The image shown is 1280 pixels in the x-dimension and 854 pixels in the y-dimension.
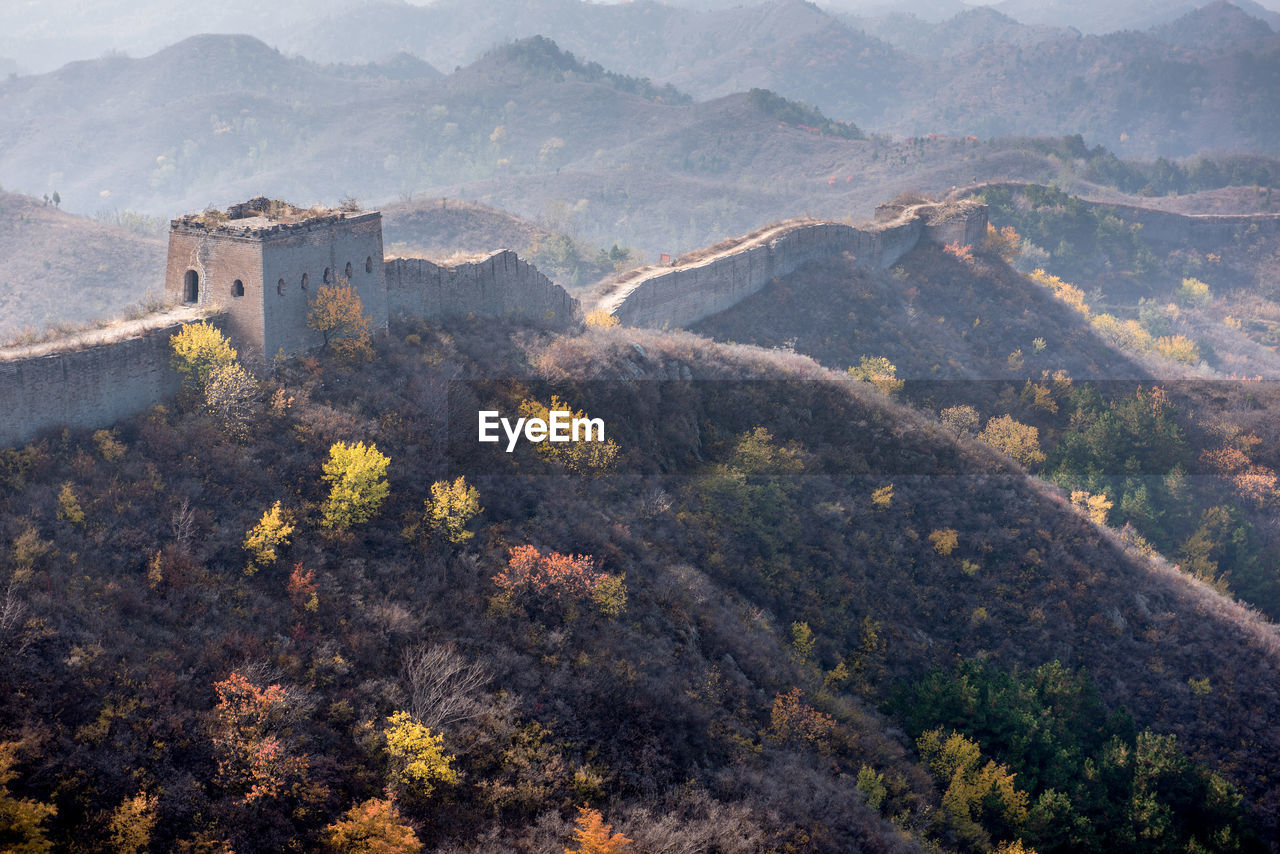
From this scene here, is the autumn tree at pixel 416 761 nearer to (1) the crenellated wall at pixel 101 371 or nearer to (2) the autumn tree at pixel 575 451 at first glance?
(1) the crenellated wall at pixel 101 371

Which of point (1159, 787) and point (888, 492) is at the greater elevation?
point (888, 492)

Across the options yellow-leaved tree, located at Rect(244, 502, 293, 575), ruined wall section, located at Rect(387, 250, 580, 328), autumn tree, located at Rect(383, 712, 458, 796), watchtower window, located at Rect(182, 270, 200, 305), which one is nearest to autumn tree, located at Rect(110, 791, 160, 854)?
autumn tree, located at Rect(383, 712, 458, 796)

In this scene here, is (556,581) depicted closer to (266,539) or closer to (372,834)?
(266,539)

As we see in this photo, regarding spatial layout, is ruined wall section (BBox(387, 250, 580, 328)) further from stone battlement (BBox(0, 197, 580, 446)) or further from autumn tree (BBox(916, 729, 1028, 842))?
autumn tree (BBox(916, 729, 1028, 842))

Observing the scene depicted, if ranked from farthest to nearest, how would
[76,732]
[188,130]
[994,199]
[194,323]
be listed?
[188,130], [994,199], [194,323], [76,732]

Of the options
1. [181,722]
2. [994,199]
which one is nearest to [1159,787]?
[181,722]

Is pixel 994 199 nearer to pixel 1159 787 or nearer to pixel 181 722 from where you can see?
pixel 1159 787
